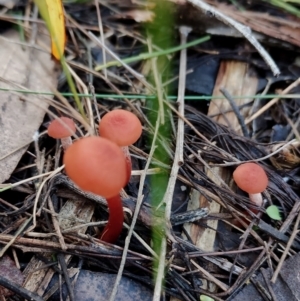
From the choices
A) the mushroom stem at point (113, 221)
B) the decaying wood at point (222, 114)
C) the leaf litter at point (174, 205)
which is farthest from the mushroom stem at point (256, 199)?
the mushroom stem at point (113, 221)

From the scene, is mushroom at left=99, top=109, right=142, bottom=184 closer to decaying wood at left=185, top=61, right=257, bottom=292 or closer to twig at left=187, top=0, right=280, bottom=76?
decaying wood at left=185, top=61, right=257, bottom=292

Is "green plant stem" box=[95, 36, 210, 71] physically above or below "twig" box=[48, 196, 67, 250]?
above

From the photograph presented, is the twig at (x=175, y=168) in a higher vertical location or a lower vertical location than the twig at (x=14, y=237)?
higher

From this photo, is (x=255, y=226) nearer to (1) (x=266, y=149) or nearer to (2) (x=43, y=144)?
(1) (x=266, y=149)

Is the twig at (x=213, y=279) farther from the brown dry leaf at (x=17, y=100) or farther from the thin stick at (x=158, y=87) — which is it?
the brown dry leaf at (x=17, y=100)

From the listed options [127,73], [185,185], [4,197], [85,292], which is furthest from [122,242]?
[127,73]

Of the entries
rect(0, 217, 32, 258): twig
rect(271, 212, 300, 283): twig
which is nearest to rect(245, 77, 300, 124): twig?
rect(271, 212, 300, 283): twig
